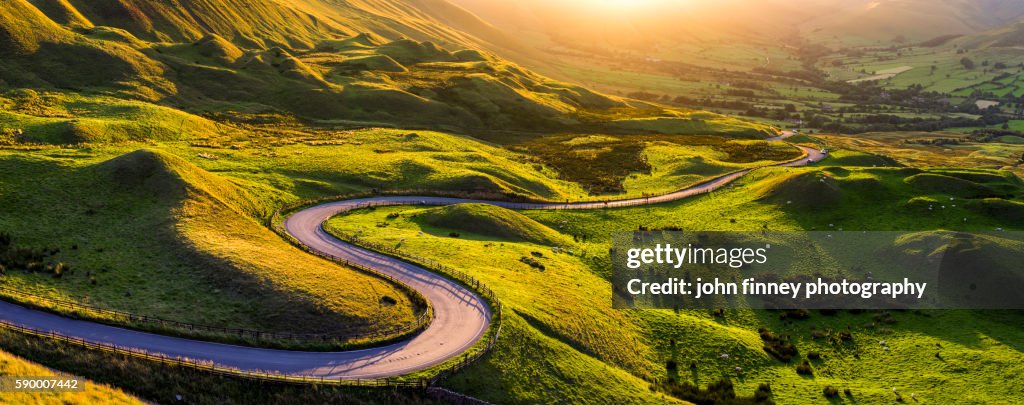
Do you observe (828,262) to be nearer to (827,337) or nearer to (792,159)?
(827,337)

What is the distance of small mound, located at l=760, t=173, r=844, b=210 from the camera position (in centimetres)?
9138

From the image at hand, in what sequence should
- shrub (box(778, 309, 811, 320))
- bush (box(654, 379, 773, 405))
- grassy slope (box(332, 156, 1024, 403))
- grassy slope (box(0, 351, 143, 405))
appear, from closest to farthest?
1. grassy slope (box(0, 351, 143, 405))
2. bush (box(654, 379, 773, 405))
3. grassy slope (box(332, 156, 1024, 403))
4. shrub (box(778, 309, 811, 320))

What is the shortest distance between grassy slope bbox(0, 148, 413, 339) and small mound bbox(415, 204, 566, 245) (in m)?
22.7

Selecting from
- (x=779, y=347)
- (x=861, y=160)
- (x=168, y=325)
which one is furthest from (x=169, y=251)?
(x=861, y=160)

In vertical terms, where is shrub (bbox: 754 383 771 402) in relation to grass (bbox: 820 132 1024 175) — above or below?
below

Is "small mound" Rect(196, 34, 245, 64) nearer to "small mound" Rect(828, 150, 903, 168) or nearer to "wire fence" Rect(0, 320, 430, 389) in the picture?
"wire fence" Rect(0, 320, 430, 389)

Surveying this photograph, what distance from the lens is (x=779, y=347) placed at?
2169 inches

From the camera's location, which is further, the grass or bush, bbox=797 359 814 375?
the grass

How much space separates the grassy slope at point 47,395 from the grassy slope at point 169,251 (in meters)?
8.02

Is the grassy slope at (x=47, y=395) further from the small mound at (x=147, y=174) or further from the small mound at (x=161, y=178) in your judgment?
the small mound at (x=147, y=174)

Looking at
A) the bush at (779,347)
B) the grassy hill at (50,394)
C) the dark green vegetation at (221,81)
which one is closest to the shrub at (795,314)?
the bush at (779,347)

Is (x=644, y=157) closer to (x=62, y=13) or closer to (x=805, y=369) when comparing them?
(x=805, y=369)
